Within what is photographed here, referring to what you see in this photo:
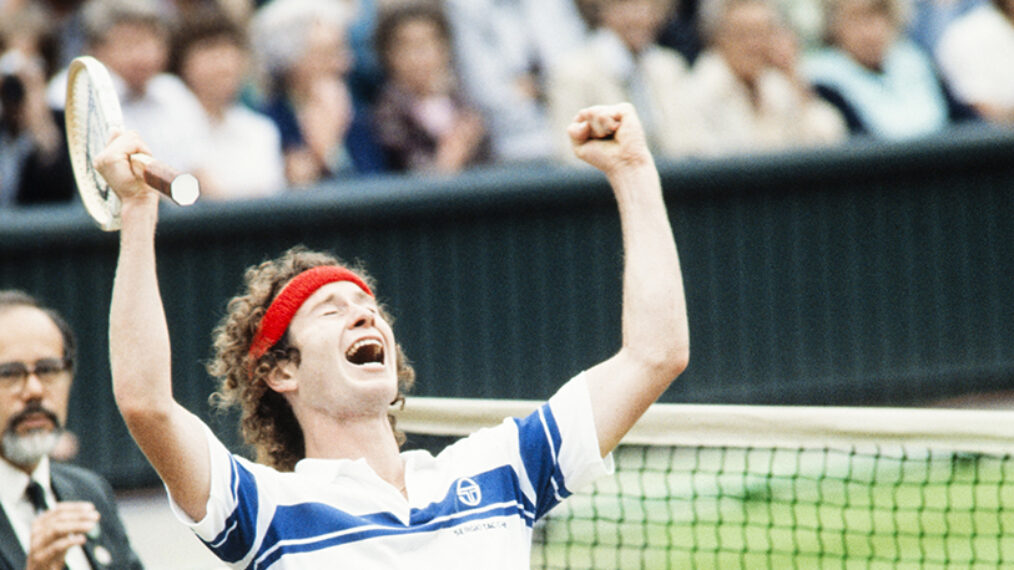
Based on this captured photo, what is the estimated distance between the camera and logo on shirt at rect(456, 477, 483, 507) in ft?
13.6

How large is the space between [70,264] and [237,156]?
119 centimetres

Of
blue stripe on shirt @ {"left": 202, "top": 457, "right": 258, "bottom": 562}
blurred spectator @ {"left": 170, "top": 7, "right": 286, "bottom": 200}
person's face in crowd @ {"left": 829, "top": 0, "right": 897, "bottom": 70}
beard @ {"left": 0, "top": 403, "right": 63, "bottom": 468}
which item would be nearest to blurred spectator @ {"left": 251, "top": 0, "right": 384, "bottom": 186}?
blurred spectator @ {"left": 170, "top": 7, "right": 286, "bottom": 200}

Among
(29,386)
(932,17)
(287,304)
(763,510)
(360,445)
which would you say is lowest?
(763,510)

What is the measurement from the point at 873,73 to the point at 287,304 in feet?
26.5

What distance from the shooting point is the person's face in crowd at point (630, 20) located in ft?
35.1

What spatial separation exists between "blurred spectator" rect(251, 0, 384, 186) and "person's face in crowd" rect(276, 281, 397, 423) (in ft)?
17.4

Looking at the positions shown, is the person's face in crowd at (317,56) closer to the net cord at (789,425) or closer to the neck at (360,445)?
the net cord at (789,425)

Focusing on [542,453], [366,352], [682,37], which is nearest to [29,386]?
[366,352]

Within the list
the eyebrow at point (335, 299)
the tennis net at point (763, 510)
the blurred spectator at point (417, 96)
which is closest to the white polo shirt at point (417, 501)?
the eyebrow at point (335, 299)

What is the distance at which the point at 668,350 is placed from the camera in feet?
13.5

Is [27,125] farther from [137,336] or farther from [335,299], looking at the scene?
[137,336]

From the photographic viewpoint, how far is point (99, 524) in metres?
4.79

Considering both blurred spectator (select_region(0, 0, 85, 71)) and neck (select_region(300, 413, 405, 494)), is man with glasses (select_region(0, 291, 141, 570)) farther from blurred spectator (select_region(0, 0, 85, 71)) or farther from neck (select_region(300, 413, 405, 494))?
blurred spectator (select_region(0, 0, 85, 71))

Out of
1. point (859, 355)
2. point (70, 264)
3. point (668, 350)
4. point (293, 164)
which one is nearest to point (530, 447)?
point (668, 350)
